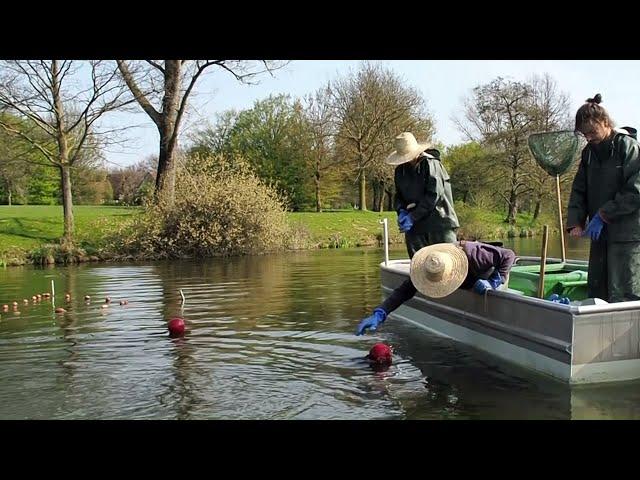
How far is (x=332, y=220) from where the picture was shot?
32.6 m

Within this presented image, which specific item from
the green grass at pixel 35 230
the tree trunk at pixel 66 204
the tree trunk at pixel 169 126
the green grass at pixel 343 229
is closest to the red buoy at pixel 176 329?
the green grass at pixel 35 230

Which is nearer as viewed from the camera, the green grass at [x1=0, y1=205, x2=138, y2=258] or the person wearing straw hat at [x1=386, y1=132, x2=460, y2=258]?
the person wearing straw hat at [x1=386, y1=132, x2=460, y2=258]

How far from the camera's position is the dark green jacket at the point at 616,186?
593 cm

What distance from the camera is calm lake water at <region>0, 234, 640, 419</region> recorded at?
5008 millimetres

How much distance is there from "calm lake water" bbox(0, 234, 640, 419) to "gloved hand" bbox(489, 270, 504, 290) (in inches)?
26.2

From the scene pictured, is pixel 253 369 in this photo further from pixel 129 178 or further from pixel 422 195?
pixel 129 178

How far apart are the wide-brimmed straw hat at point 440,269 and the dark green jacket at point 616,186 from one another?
1107mm

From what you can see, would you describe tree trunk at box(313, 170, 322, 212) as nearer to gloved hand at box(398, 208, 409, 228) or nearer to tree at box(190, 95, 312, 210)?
tree at box(190, 95, 312, 210)

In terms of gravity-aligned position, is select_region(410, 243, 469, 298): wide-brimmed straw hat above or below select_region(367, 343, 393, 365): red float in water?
above

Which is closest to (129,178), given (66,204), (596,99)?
(66,204)

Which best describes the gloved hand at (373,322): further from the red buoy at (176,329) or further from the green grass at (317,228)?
the green grass at (317,228)

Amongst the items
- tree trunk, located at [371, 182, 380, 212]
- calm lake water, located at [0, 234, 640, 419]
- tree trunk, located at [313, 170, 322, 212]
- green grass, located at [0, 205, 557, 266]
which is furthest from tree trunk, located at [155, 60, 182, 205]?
A: tree trunk, located at [371, 182, 380, 212]
